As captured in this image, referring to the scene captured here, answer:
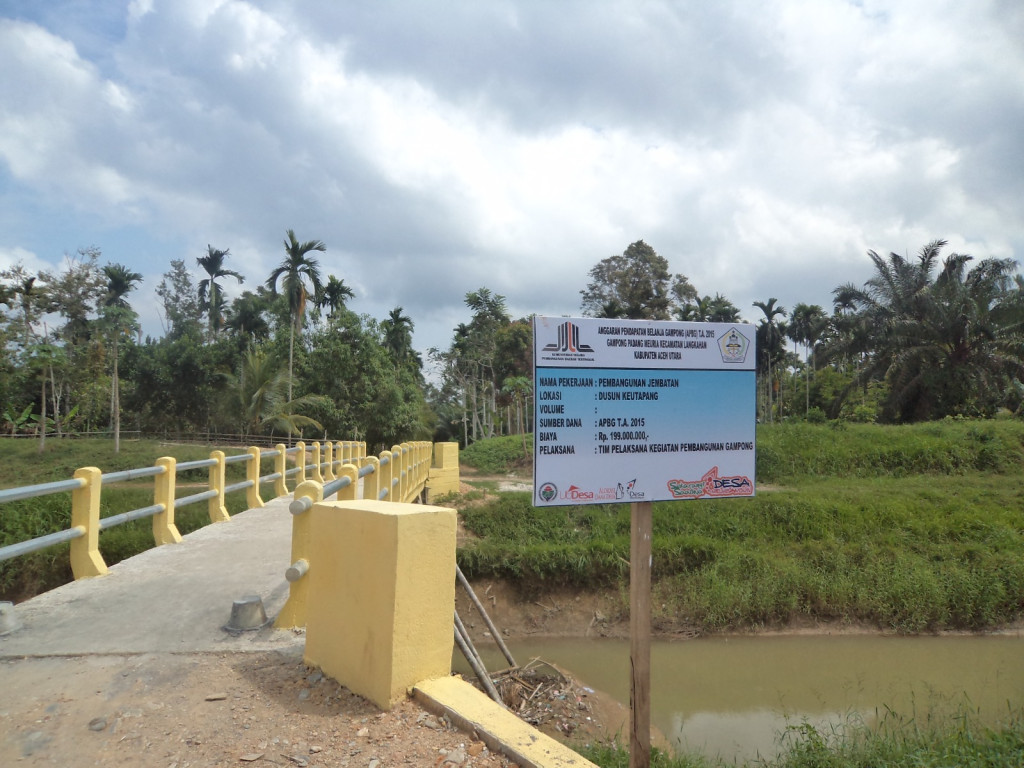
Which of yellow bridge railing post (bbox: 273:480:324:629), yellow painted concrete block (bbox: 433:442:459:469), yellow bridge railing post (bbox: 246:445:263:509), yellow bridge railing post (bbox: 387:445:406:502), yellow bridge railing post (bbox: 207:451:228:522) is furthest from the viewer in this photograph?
yellow painted concrete block (bbox: 433:442:459:469)

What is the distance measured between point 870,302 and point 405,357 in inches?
1098

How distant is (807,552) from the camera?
1482 cm

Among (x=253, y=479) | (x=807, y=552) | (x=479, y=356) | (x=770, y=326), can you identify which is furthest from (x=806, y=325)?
(x=253, y=479)

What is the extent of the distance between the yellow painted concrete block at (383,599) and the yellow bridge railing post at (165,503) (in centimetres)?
388

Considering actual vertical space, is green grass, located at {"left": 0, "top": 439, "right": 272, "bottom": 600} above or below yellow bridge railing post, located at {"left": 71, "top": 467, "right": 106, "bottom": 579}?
below

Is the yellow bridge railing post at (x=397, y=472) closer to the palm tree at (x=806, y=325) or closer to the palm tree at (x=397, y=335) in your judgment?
the palm tree at (x=397, y=335)

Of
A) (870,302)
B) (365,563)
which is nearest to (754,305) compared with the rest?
(870,302)

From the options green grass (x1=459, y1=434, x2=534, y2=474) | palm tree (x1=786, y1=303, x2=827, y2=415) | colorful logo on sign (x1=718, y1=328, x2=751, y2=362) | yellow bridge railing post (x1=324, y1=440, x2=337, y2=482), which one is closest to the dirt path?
colorful logo on sign (x1=718, y1=328, x2=751, y2=362)

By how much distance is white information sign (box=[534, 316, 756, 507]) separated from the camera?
3398 millimetres

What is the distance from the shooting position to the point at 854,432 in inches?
986

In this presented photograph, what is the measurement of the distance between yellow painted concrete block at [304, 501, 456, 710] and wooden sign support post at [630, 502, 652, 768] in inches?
43.7

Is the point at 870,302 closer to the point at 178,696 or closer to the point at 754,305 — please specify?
the point at 754,305

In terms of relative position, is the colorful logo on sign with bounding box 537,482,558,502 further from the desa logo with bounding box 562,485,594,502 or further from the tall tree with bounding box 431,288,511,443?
the tall tree with bounding box 431,288,511,443

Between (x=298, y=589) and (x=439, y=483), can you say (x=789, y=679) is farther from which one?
(x=439, y=483)
